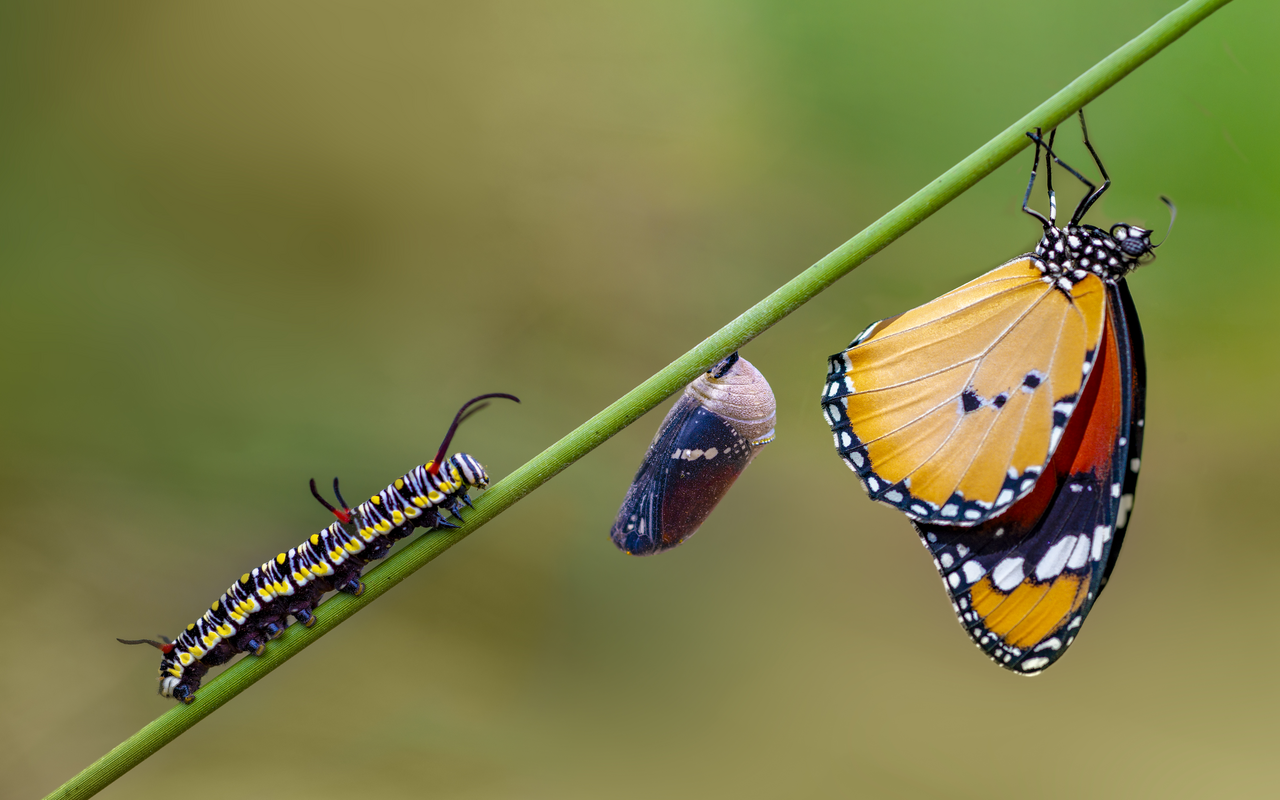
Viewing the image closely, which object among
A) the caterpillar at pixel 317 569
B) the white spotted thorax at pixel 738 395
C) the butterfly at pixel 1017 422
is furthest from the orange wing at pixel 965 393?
the caterpillar at pixel 317 569

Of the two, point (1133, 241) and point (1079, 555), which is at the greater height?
point (1133, 241)

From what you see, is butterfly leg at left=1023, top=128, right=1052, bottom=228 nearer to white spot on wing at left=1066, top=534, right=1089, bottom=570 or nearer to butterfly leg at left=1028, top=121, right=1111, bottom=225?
butterfly leg at left=1028, top=121, right=1111, bottom=225

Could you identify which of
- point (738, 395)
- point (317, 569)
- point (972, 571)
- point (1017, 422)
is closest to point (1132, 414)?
point (1017, 422)

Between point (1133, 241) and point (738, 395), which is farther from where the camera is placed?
point (738, 395)

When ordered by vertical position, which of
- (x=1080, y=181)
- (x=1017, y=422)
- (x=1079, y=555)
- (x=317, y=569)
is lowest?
(x=1079, y=555)

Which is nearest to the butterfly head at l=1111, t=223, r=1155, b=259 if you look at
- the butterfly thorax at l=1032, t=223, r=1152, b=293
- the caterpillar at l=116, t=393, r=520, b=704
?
the butterfly thorax at l=1032, t=223, r=1152, b=293

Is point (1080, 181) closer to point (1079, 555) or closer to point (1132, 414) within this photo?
point (1132, 414)
